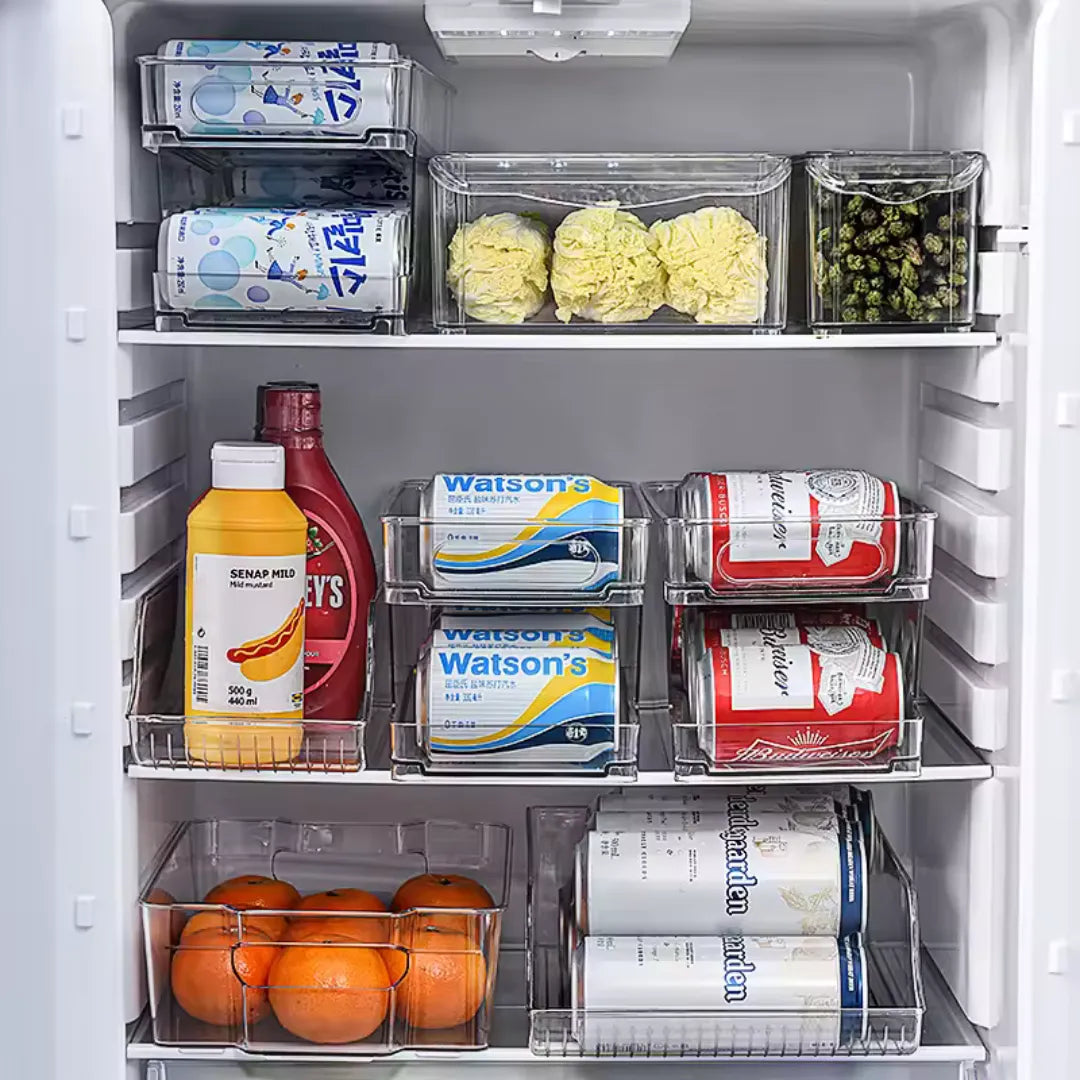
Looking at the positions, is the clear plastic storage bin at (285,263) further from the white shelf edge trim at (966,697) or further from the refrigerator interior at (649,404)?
the white shelf edge trim at (966,697)

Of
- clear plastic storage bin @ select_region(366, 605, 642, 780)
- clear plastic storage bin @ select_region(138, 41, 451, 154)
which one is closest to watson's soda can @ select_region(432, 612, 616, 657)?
clear plastic storage bin @ select_region(366, 605, 642, 780)

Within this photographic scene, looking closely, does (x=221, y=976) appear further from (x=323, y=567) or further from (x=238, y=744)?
(x=323, y=567)

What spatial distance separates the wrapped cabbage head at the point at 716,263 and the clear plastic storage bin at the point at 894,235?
0.06 metres

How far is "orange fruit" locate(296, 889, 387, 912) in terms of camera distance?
5.17 ft

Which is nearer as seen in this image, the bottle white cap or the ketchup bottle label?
the bottle white cap

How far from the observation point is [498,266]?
1.47 meters

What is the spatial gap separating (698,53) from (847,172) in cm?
33

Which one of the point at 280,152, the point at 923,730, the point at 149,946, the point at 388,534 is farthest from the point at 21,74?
the point at 923,730

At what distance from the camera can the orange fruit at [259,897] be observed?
1.55 meters

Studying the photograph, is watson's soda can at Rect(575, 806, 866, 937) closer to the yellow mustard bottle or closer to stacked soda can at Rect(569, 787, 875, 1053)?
stacked soda can at Rect(569, 787, 875, 1053)

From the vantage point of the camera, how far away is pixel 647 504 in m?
1.62

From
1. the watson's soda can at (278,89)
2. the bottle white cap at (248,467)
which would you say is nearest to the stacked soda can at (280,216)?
the watson's soda can at (278,89)

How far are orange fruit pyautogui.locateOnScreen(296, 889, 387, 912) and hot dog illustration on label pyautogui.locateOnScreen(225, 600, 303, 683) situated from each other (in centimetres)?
25

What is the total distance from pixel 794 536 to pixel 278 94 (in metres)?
0.62
